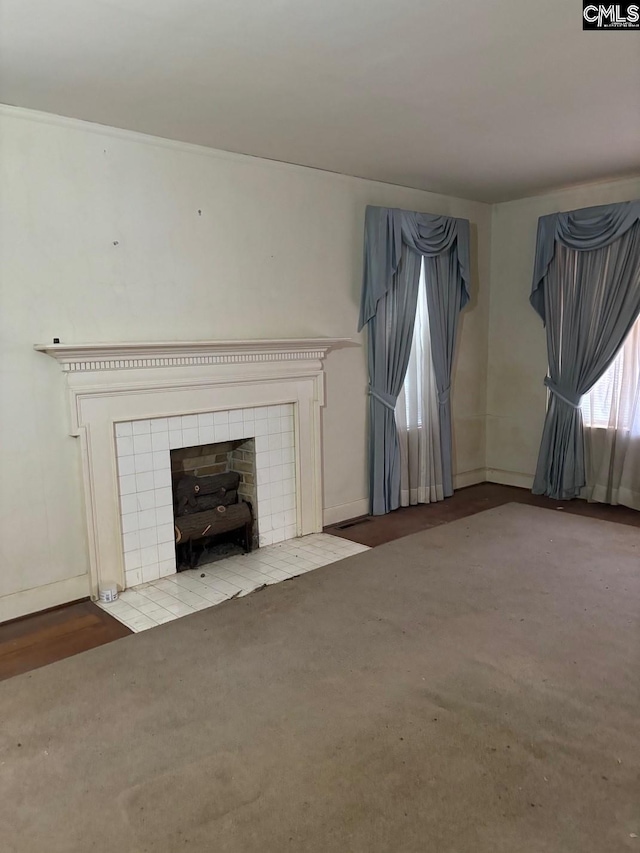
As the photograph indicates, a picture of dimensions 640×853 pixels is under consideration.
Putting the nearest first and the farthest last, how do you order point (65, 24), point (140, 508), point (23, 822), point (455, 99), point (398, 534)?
point (23, 822) < point (65, 24) < point (455, 99) < point (140, 508) < point (398, 534)

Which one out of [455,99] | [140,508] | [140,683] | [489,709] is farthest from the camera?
[140,508]

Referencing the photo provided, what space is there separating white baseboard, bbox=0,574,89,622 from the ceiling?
2.37 meters

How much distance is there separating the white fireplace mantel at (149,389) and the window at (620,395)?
7.58 feet

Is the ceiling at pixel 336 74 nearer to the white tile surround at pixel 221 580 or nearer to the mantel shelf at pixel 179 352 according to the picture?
the mantel shelf at pixel 179 352

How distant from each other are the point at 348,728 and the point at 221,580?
5.00 ft

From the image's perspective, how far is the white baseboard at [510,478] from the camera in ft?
18.5

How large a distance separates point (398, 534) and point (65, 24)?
341cm

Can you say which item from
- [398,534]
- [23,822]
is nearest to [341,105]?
[398,534]

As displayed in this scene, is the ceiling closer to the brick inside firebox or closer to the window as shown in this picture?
the window

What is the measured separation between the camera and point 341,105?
3027 mm

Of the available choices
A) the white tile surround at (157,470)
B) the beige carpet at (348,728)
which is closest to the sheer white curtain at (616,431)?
the beige carpet at (348,728)

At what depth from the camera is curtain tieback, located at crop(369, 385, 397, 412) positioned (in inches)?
187

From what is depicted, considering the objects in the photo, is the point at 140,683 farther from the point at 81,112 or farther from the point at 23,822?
the point at 81,112

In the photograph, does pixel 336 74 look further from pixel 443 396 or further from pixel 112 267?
pixel 443 396
